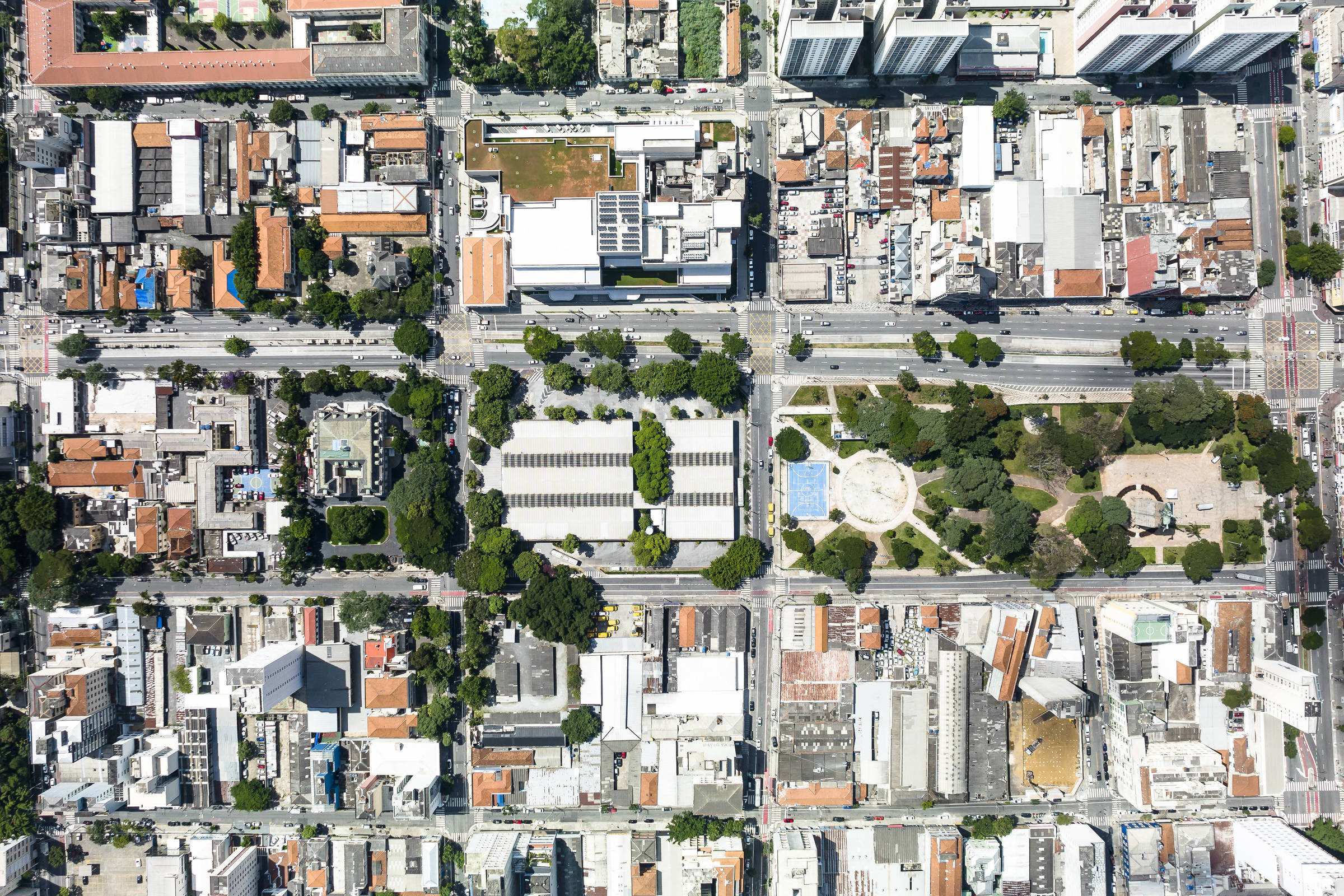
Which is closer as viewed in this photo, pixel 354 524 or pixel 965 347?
pixel 354 524

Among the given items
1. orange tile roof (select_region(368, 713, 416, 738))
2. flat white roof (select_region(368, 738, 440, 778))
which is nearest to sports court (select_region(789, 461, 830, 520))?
flat white roof (select_region(368, 738, 440, 778))

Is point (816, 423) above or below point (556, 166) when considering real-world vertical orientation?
below

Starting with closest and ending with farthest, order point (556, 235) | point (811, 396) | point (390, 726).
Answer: point (556, 235)
point (390, 726)
point (811, 396)

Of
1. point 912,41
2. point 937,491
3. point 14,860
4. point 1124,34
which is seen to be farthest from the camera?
point 937,491

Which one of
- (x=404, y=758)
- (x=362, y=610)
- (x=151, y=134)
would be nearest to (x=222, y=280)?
(x=151, y=134)

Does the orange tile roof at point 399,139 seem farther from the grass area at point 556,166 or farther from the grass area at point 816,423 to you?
the grass area at point 816,423

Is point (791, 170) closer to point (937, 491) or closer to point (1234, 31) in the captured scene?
point (937, 491)

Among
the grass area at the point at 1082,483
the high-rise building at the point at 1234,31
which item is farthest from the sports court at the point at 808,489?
the high-rise building at the point at 1234,31
